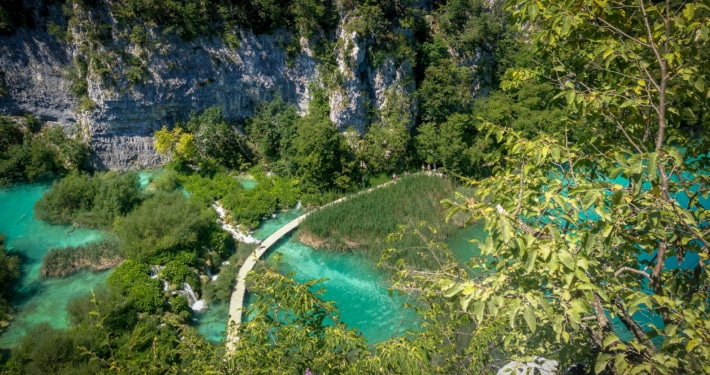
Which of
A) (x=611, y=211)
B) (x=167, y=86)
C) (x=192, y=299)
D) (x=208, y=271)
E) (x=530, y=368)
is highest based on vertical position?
(x=611, y=211)

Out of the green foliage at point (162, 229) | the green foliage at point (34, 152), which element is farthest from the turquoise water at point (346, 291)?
the green foliage at point (34, 152)

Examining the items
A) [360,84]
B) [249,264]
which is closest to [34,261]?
[249,264]

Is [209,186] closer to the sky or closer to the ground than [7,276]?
closer to the sky

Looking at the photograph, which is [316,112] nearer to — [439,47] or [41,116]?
[439,47]

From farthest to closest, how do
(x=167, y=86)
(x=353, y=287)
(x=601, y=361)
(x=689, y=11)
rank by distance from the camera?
(x=167, y=86) → (x=353, y=287) → (x=689, y=11) → (x=601, y=361)

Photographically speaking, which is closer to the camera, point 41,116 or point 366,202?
point 366,202

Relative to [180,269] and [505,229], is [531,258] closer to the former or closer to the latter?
[505,229]

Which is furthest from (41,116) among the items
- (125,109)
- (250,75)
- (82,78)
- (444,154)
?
(444,154)

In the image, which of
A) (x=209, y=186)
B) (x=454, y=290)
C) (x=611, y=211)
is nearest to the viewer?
(x=454, y=290)

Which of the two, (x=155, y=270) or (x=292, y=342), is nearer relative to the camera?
(x=292, y=342)
